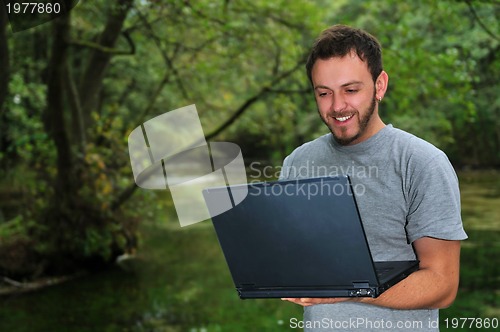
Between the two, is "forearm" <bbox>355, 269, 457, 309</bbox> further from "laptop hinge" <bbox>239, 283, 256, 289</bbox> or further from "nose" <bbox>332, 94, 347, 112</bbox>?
"nose" <bbox>332, 94, 347, 112</bbox>

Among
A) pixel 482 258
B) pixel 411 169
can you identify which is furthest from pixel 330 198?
pixel 482 258

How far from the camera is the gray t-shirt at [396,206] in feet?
5.34

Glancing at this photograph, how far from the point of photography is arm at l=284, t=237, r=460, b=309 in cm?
159

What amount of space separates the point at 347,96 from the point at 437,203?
384 millimetres

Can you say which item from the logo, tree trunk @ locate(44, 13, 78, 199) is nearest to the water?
tree trunk @ locate(44, 13, 78, 199)

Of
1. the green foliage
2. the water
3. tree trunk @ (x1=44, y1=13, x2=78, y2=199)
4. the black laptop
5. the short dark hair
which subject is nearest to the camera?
the black laptop

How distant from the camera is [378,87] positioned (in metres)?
1.84

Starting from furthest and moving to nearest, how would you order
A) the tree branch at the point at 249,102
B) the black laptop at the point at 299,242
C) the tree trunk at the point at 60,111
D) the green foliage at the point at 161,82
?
1. the tree branch at the point at 249,102
2. the green foliage at the point at 161,82
3. the tree trunk at the point at 60,111
4. the black laptop at the point at 299,242

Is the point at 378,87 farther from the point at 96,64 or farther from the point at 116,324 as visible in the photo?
the point at 96,64

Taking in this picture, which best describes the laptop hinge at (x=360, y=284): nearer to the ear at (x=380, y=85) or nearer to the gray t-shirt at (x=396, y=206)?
the gray t-shirt at (x=396, y=206)

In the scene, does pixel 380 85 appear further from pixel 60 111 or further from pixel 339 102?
pixel 60 111

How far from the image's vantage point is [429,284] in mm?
1592

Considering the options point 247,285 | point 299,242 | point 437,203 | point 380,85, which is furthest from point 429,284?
point 380,85

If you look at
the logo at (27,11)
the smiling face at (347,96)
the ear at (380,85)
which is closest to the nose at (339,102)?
the smiling face at (347,96)
